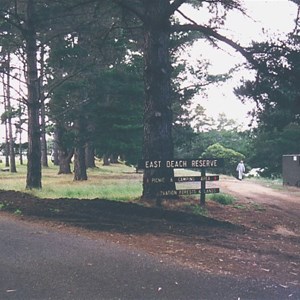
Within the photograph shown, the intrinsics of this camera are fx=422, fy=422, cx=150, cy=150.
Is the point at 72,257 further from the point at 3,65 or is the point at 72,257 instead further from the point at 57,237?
the point at 3,65

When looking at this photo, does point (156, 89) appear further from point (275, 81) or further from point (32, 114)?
point (32, 114)

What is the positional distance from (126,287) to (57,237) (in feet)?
7.98

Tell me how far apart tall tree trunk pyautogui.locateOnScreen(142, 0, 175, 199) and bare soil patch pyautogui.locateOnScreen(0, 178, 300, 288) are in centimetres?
142

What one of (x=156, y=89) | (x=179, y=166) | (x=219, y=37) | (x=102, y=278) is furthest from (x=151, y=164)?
(x=102, y=278)

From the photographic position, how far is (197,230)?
7.90 m

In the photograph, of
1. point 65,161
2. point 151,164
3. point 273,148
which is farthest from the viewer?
point 273,148

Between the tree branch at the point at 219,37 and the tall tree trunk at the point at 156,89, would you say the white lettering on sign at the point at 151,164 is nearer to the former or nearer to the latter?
the tall tree trunk at the point at 156,89

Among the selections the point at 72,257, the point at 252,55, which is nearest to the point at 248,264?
the point at 72,257

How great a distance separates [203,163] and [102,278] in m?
6.32

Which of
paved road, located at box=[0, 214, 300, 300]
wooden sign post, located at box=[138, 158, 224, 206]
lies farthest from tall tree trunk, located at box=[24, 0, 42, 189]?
paved road, located at box=[0, 214, 300, 300]

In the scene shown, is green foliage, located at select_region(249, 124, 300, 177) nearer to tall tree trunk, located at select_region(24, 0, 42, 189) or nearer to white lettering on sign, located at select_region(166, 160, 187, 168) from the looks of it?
tall tree trunk, located at select_region(24, 0, 42, 189)

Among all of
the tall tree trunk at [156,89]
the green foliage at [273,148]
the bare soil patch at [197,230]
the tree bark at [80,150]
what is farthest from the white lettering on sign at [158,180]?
the green foliage at [273,148]

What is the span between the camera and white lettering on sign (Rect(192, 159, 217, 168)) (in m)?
10.7

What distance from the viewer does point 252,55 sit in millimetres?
11367
